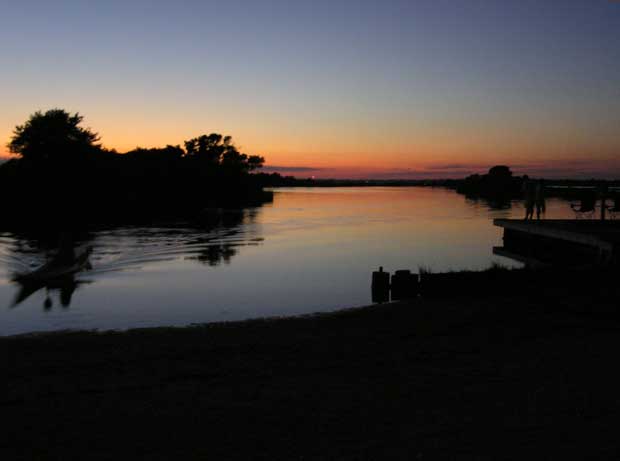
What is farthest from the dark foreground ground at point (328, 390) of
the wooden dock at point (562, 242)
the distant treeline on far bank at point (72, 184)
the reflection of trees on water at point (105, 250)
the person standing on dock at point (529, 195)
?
the distant treeline on far bank at point (72, 184)

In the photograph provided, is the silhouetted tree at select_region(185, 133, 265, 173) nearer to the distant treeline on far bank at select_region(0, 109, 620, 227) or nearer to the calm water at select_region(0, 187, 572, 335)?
the distant treeline on far bank at select_region(0, 109, 620, 227)

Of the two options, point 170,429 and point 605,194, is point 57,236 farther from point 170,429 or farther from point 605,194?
point 170,429

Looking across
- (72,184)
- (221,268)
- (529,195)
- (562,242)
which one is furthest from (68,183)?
(562,242)

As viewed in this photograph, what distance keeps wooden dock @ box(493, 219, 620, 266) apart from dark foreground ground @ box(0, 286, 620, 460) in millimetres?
8126

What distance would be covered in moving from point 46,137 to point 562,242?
74.7 metres

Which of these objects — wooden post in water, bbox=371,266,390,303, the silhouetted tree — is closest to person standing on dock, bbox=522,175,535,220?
wooden post in water, bbox=371,266,390,303

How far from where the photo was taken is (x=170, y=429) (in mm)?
7008

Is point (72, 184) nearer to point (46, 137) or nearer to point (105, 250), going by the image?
point (46, 137)

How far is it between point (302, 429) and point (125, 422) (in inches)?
89.3

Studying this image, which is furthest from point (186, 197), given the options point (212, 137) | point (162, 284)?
point (162, 284)

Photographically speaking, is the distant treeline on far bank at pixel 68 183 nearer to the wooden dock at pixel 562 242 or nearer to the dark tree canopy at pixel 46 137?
the dark tree canopy at pixel 46 137

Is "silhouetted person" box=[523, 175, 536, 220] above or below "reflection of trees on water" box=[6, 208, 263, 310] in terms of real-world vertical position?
above

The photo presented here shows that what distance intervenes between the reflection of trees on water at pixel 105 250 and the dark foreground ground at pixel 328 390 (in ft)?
36.9

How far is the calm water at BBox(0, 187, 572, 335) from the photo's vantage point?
19.3 meters
